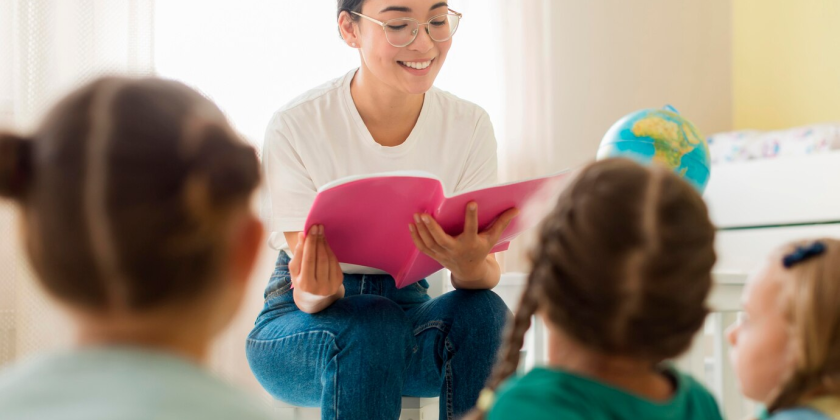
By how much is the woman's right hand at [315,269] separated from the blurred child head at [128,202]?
1.96ft

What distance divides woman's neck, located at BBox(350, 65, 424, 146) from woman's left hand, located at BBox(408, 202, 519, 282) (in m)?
0.40

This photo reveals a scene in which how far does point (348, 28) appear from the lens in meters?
1.58

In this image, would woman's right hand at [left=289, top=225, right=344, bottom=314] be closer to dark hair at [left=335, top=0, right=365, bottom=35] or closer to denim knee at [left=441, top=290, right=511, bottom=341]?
denim knee at [left=441, top=290, right=511, bottom=341]

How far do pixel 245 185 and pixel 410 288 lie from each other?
92 cm

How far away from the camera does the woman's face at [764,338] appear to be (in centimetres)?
74

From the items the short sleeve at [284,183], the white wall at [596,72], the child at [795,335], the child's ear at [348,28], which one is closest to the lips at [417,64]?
the child's ear at [348,28]

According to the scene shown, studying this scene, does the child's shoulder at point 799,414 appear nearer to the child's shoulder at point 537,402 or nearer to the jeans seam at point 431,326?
the child's shoulder at point 537,402

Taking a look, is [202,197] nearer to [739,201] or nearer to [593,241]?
[593,241]

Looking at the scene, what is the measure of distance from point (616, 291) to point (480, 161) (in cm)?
99

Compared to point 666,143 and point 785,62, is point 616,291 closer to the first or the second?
point 666,143

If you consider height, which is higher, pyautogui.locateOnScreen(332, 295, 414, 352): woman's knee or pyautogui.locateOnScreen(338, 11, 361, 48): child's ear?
pyautogui.locateOnScreen(338, 11, 361, 48): child's ear

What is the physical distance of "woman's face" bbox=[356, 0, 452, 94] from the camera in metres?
1.50

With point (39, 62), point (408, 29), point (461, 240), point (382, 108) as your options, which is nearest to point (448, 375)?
point (461, 240)

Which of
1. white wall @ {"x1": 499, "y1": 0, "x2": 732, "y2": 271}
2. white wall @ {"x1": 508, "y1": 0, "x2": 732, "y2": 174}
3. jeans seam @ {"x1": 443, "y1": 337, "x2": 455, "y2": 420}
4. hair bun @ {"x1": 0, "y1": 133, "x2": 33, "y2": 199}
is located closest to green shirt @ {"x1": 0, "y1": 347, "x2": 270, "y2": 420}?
hair bun @ {"x1": 0, "y1": 133, "x2": 33, "y2": 199}
